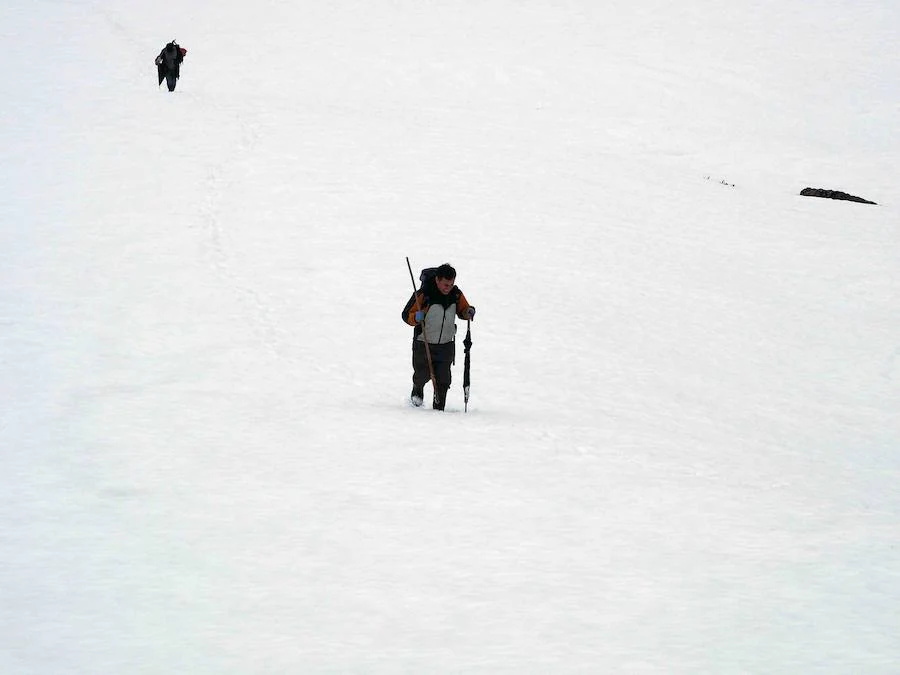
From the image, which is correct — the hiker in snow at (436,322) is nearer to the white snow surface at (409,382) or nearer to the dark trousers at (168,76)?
the white snow surface at (409,382)

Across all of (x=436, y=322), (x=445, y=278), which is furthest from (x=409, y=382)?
(x=445, y=278)

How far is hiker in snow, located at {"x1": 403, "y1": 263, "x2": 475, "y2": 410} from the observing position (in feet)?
29.5

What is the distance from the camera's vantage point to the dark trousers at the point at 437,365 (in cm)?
945

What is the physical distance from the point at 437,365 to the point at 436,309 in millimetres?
697

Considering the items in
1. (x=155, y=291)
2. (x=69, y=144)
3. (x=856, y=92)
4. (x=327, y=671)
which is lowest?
(x=327, y=671)

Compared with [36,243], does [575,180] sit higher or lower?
higher

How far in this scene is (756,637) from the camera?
4.68 m

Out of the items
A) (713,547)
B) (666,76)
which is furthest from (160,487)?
(666,76)

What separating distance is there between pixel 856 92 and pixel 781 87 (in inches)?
115

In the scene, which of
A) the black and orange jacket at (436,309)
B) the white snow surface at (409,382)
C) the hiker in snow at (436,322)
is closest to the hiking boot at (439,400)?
the hiker in snow at (436,322)

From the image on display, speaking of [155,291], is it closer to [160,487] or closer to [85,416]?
[85,416]

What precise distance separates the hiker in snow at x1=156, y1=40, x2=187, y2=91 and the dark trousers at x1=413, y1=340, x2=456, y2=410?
64.6 ft

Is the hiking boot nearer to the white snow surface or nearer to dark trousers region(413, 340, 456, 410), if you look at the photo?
dark trousers region(413, 340, 456, 410)

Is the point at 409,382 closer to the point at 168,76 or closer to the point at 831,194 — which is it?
the point at 831,194
